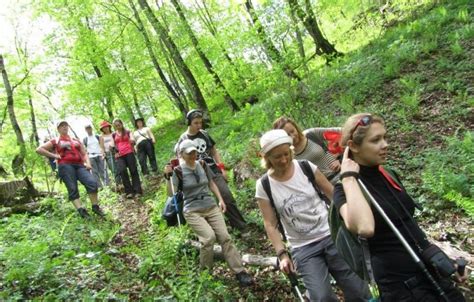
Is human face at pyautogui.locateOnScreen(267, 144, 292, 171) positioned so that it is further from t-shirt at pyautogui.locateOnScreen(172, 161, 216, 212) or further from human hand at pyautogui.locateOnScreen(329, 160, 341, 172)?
t-shirt at pyautogui.locateOnScreen(172, 161, 216, 212)

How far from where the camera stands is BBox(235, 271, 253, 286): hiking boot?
570 cm

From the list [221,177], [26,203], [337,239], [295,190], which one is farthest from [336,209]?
[26,203]

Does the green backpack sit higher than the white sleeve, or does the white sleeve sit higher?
the white sleeve

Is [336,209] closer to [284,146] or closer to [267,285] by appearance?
[284,146]

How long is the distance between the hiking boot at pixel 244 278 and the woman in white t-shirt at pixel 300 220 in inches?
79.2

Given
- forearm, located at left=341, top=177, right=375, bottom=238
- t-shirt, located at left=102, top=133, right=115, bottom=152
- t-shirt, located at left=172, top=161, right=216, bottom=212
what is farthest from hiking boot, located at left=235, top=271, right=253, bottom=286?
t-shirt, located at left=102, top=133, right=115, bottom=152

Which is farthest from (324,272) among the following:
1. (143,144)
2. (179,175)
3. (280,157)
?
(143,144)

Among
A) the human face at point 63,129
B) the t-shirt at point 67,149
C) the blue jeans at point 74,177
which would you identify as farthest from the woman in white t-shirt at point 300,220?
the human face at point 63,129

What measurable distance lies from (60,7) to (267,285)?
20596mm

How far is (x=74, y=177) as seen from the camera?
924 cm

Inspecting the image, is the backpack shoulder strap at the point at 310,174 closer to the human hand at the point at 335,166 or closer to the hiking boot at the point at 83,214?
the human hand at the point at 335,166

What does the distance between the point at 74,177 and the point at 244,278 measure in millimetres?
5313

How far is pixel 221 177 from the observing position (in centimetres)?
769

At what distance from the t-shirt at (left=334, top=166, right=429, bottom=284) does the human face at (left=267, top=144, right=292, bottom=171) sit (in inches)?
43.3
